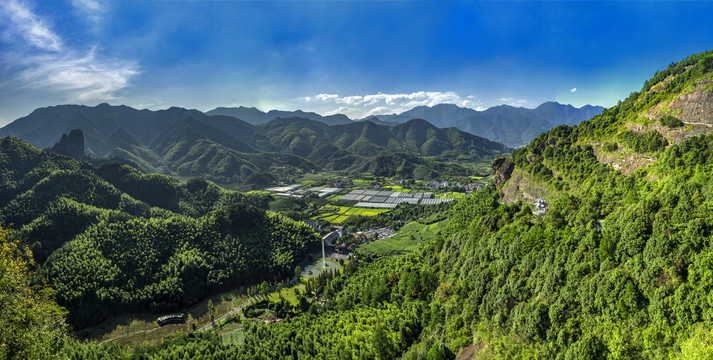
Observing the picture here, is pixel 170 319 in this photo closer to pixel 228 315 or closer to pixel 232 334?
pixel 228 315

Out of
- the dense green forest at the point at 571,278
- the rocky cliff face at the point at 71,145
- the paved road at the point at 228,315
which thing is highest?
the rocky cliff face at the point at 71,145

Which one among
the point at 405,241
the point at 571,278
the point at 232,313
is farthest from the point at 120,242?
the point at 571,278

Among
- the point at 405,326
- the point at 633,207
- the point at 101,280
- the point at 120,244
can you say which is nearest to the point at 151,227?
the point at 120,244

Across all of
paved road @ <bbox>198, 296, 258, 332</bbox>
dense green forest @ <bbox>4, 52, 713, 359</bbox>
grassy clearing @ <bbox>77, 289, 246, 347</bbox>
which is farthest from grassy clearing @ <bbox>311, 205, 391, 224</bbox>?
grassy clearing @ <bbox>77, 289, 246, 347</bbox>

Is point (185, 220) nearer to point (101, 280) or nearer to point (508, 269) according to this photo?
point (101, 280)

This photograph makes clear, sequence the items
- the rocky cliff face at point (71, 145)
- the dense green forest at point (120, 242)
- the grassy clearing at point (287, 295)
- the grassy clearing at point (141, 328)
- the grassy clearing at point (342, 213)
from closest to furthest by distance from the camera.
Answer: the grassy clearing at point (141, 328)
the dense green forest at point (120, 242)
the grassy clearing at point (287, 295)
the grassy clearing at point (342, 213)
the rocky cliff face at point (71, 145)

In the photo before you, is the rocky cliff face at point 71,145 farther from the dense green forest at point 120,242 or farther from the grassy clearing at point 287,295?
the grassy clearing at point 287,295

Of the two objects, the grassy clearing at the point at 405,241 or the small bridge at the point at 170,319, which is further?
the grassy clearing at the point at 405,241

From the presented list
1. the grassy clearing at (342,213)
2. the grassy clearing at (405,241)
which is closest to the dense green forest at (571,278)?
the grassy clearing at (405,241)
